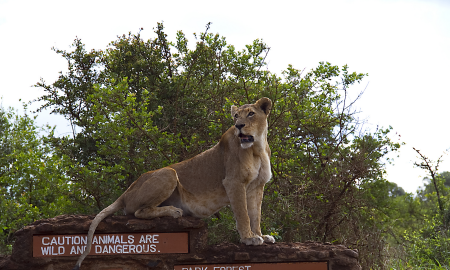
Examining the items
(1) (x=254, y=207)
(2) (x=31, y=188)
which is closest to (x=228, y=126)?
(1) (x=254, y=207)

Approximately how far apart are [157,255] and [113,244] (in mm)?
685

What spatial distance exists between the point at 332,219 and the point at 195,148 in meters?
3.94

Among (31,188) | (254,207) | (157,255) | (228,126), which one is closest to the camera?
(157,255)

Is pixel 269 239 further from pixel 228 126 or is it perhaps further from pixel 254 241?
pixel 228 126

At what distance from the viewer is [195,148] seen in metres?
11.5

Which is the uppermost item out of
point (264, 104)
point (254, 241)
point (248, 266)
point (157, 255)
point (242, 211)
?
point (264, 104)

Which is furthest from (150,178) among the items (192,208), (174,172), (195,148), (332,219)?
(332,219)

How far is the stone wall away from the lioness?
185 mm

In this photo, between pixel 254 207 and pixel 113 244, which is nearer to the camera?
pixel 113 244

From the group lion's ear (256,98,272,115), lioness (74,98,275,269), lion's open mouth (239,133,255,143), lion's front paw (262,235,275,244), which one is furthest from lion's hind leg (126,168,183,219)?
lion's ear (256,98,272,115)

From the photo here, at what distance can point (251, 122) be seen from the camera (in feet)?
22.3

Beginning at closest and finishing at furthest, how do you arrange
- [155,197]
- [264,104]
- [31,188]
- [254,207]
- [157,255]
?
[157,255] → [155,197] → [264,104] → [254,207] → [31,188]

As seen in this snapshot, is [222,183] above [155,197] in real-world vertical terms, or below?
above

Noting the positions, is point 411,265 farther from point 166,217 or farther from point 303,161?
point 166,217
